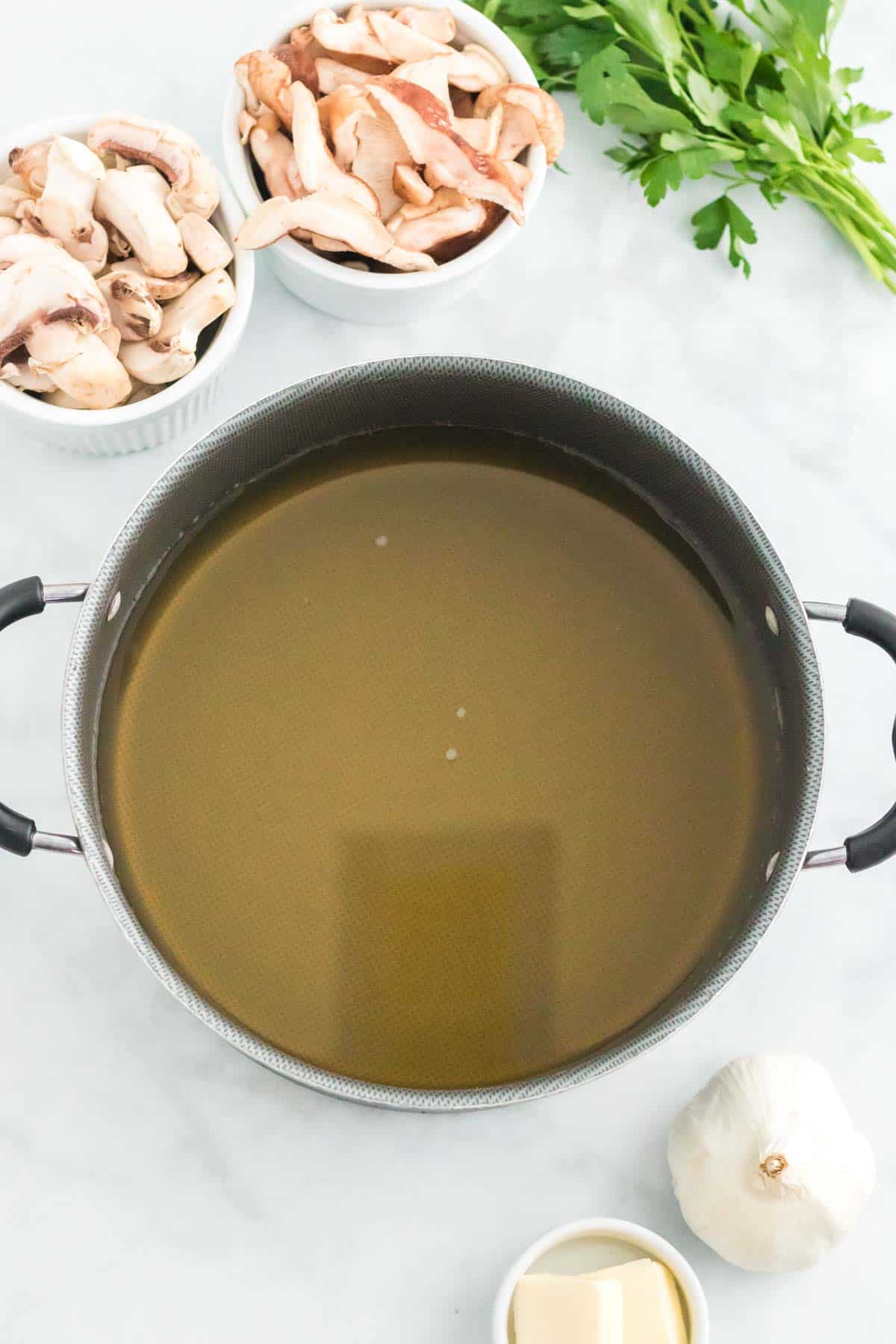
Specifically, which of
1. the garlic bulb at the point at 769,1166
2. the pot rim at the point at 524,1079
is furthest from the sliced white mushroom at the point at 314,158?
the garlic bulb at the point at 769,1166

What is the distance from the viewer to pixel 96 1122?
88 cm

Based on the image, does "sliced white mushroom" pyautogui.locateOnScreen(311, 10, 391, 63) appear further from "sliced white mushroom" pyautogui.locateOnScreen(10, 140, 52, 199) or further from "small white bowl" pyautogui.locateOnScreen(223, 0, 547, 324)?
"sliced white mushroom" pyautogui.locateOnScreen(10, 140, 52, 199)

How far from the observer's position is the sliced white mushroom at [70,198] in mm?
808

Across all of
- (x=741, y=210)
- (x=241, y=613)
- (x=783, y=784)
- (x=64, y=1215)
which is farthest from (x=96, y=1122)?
(x=741, y=210)

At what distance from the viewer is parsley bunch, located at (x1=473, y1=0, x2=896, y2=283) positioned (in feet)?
2.95

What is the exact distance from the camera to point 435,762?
89 cm

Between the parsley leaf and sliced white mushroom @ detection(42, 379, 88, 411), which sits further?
the parsley leaf

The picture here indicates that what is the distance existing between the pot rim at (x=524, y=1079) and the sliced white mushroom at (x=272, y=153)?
0.13 meters

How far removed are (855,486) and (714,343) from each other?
0.47 ft

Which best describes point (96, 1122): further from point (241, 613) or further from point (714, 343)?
point (714, 343)

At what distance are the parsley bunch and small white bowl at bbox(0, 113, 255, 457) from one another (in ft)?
0.85

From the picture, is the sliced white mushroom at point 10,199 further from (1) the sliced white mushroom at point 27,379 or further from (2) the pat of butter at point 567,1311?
(2) the pat of butter at point 567,1311

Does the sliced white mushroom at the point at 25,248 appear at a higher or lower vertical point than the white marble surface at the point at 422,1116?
higher

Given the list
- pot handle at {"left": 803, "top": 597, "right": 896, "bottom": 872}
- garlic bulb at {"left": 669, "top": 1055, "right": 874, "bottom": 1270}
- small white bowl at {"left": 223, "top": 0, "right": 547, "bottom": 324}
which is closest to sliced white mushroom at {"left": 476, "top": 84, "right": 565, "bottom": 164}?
small white bowl at {"left": 223, "top": 0, "right": 547, "bottom": 324}
